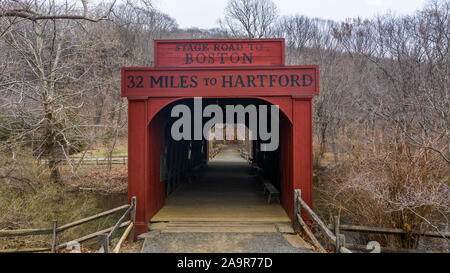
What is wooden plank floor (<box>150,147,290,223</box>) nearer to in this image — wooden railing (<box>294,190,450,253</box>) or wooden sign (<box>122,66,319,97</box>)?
wooden railing (<box>294,190,450,253</box>)

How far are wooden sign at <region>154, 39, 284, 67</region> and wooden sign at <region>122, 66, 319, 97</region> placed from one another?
0.47 meters

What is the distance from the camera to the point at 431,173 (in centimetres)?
645

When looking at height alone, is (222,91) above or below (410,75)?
below

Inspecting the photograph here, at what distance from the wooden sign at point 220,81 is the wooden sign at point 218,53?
18.6 inches

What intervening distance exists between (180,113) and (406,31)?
1388 cm

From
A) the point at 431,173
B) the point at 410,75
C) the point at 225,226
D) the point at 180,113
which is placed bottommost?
the point at 225,226

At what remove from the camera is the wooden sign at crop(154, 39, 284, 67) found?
745cm

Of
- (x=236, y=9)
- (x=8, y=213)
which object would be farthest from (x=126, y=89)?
(x=236, y=9)

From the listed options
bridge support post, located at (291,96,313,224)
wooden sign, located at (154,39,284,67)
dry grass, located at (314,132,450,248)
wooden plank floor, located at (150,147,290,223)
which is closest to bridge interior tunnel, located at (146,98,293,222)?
wooden plank floor, located at (150,147,290,223)

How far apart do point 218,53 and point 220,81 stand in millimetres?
945
